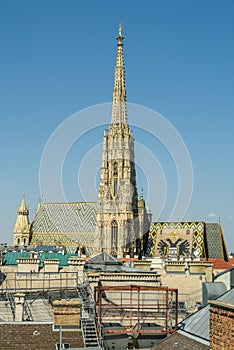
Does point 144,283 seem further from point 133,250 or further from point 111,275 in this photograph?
point 133,250

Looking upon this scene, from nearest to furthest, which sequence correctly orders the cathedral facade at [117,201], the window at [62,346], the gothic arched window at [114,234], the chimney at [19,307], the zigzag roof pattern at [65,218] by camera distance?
the window at [62,346]
the chimney at [19,307]
the gothic arched window at [114,234]
the cathedral facade at [117,201]
the zigzag roof pattern at [65,218]

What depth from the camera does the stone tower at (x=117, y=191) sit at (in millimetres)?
116625

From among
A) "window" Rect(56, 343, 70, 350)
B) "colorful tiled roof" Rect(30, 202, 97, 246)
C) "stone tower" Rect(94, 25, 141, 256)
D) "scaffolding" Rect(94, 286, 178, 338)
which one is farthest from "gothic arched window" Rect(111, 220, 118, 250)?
"window" Rect(56, 343, 70, 350)

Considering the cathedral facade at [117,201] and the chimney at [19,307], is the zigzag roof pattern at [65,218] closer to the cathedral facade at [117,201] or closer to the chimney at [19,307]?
the cathedral facade at [117,201]

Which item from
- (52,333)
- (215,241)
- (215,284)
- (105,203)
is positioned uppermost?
(105,203)

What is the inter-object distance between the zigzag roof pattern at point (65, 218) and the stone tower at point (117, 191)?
40.0 feet

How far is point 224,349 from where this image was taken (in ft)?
44.0

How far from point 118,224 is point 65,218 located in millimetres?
21349

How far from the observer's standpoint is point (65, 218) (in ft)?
443

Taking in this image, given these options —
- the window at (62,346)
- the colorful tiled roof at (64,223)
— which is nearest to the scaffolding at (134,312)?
the window at (62,346)

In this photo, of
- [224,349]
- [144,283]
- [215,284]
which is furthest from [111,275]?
[224,349]

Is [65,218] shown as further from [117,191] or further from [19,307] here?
[19,307]

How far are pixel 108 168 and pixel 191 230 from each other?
22930 millimetres

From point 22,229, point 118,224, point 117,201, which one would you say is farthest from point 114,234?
point 22,229
